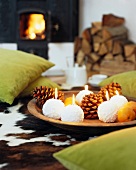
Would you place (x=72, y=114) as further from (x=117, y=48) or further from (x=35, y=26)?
(x=35, y=26)

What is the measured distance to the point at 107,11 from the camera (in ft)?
13.5

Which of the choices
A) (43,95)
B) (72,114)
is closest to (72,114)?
(72,114)

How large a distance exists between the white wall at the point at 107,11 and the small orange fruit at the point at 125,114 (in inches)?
113

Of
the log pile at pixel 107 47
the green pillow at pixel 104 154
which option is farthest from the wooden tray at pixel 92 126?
the log pile at pixel 107 47

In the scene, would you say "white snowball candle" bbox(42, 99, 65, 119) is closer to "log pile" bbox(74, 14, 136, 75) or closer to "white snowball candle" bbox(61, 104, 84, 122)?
"white snowball candle" bbox(61, 104, 84, 122)

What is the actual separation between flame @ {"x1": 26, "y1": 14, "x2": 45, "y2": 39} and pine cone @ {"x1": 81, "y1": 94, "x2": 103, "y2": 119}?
280 cm

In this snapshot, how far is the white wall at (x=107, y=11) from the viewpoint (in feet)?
12.7

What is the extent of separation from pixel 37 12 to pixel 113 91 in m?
2.76

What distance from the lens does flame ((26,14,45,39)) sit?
12.8ft

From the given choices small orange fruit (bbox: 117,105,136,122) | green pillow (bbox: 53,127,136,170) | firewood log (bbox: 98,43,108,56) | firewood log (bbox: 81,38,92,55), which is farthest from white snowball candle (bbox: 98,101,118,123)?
firewood log (bbox: 81,38,92,55)

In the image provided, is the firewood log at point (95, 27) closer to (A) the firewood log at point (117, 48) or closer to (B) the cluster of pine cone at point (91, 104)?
(A) the firewood log at point (117, 48)

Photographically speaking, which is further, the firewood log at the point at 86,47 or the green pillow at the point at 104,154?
the firewood log at the point at 86,47

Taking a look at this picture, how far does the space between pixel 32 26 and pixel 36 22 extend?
0.06m

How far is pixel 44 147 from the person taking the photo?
3.18 ft
